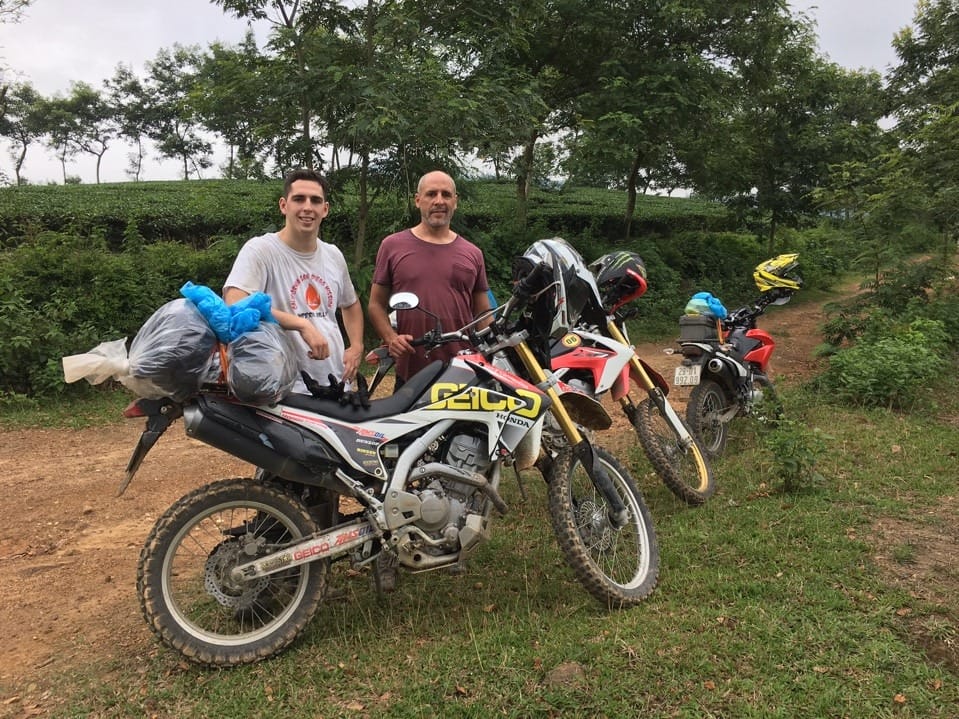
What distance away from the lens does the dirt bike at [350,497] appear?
2512mm

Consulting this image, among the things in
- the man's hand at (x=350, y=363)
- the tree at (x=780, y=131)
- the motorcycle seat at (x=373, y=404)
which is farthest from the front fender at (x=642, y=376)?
the tree at (x=780, y=131)

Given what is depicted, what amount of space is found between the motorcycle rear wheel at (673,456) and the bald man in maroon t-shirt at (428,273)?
1.34m

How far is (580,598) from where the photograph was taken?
3.05 meters

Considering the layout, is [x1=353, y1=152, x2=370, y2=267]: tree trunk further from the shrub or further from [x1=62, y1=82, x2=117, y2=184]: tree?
[x1=62, y1=82, x2=117, y2=184]: tree

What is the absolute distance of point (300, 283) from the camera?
3.05 metres

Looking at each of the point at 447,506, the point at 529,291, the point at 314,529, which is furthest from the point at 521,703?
the point at 529,291

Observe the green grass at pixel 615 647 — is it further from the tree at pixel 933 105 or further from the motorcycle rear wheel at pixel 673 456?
the tree at pixel 933 105

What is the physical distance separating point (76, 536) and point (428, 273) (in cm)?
274

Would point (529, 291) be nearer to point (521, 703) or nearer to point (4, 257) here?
point (521, 703)

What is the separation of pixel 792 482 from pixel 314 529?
9.73 ft

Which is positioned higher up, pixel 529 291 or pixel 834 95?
pixel 834 95

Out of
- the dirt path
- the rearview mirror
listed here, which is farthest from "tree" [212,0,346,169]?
the rearview mirror

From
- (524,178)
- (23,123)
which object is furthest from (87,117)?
(524,178)

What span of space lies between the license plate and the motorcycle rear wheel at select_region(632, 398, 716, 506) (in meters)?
0.70
